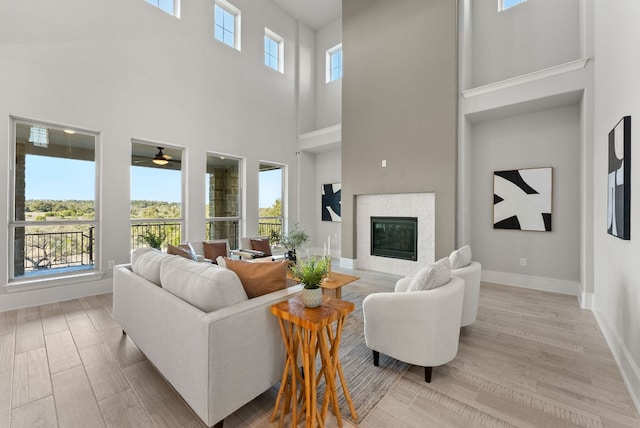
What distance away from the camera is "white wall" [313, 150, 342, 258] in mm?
7078

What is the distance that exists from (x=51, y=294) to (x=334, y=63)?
7.23 metres

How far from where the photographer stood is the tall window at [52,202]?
11.6 feet

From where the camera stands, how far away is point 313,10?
670 centimetres

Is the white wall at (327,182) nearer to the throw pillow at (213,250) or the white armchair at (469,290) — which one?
the throw pillow at (213,250)

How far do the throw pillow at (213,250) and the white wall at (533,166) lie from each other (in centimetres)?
424

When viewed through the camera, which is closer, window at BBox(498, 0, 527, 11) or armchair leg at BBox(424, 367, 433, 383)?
armchair leg at BBox(424, 367, 433, 383)

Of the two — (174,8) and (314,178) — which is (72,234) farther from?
(314,178)

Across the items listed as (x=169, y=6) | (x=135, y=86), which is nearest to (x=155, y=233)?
(x=135, y=86)

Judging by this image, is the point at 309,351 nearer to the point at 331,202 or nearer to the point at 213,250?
the point at 213,250

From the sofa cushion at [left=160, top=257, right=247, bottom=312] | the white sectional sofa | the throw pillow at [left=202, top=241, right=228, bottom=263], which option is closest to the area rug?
the white sectional sofa

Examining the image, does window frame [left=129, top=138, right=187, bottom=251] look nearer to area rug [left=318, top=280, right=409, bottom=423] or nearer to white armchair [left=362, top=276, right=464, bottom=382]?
area rug [left=318, top=280, right=409, bottom=423]

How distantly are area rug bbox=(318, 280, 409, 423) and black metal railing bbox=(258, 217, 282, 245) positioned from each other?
377 centimetres

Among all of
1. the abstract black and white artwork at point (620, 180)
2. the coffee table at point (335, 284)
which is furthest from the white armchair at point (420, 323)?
the abstract black and white artwork at point (620, 180)


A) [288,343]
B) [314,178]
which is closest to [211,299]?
[288,343]
